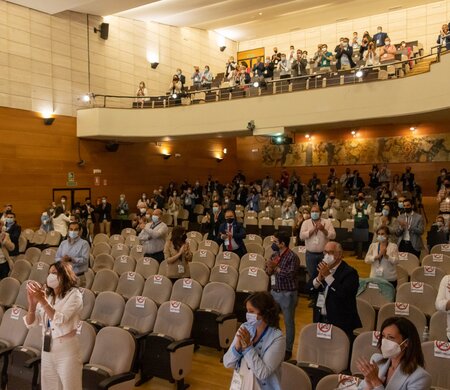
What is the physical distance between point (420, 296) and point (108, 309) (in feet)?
12.4

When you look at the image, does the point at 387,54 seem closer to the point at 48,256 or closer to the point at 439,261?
the point at 439,261

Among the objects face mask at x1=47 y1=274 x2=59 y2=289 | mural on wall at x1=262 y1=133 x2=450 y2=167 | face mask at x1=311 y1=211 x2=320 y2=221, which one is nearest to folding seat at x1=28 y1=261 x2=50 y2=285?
face mask at x1=47 y1=274 x2=59 y2=289

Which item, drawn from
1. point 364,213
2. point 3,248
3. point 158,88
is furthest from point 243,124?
point 3,248

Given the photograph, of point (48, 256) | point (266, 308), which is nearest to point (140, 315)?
point (266, 308)

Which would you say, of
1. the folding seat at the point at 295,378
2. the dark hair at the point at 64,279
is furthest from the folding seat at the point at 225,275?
the dark hair at the point at 64,279

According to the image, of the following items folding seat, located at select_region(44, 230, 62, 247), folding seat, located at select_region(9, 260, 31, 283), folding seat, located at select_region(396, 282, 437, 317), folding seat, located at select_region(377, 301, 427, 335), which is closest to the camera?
folding seat, located at select_region(377, 301, 427, 335)

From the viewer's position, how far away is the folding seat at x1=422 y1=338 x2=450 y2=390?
3.49m

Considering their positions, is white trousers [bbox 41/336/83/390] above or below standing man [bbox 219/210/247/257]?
below

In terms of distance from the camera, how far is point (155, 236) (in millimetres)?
7121

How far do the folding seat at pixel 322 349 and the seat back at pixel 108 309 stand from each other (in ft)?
7.81

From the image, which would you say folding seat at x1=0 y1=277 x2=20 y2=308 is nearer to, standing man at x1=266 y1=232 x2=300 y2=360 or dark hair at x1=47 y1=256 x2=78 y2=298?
dark hair at x1=47 y1=256 x2=78 y2=298

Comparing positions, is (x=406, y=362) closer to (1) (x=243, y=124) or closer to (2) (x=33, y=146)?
(1) (x=243, y=124)

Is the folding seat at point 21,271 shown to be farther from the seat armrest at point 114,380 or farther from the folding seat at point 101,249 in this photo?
the seat armrest at point 114,380

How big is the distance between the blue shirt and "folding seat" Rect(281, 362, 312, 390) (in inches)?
141
